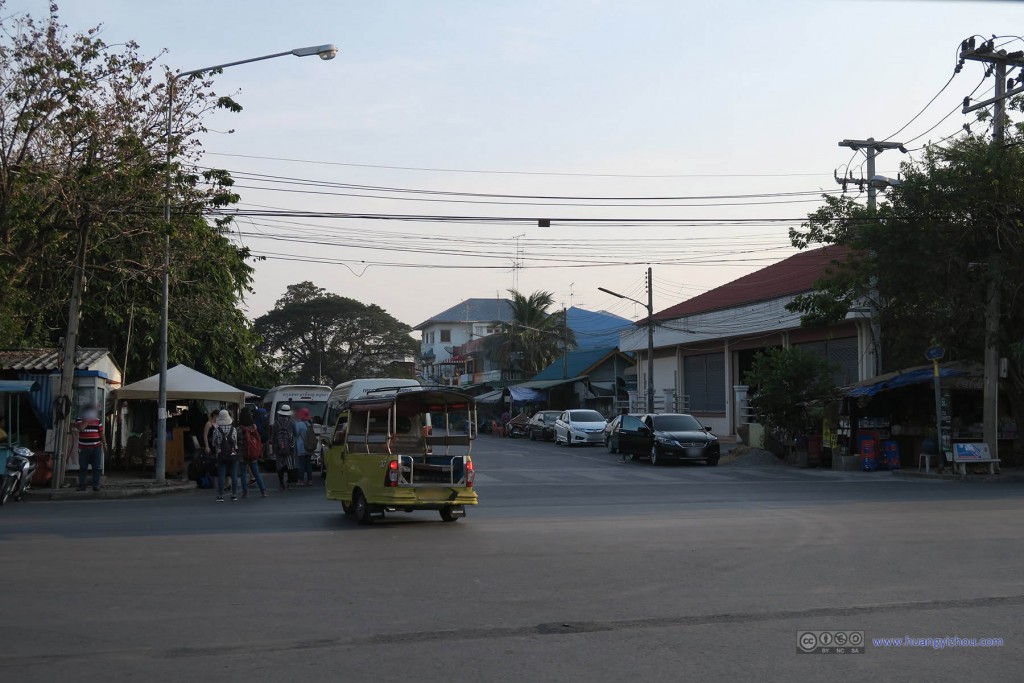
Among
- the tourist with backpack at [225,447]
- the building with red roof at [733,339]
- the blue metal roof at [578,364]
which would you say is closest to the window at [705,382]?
the building with red roof at [733,339]

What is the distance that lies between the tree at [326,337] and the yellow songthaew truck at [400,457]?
60317mm

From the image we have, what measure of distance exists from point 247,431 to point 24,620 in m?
11.6

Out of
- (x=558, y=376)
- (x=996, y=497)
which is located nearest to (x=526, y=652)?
(x=996, y=497)

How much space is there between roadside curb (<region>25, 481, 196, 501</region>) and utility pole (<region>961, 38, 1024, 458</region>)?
63.8 ft

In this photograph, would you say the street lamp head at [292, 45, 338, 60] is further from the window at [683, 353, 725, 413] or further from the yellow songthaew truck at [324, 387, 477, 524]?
the window at [683, 353, 725, 413]

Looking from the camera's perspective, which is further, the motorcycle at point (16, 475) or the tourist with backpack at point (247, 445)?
the tourist with backpack at point (247, 445)

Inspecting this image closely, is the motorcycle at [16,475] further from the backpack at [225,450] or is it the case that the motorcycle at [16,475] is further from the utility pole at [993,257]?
the utility pole at [993,257]

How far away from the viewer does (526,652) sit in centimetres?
737

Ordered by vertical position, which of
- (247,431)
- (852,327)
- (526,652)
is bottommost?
(526,652)

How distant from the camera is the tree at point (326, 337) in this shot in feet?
254

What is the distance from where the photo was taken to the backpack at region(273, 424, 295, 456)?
22.9 m

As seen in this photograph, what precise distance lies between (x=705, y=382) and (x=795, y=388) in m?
17.9

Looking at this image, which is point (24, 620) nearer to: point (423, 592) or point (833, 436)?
point (423, 592)

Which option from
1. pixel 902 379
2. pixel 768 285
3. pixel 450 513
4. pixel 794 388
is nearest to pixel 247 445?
pixel 450 513
